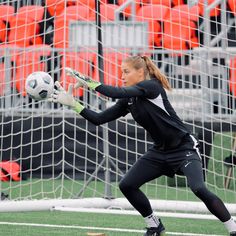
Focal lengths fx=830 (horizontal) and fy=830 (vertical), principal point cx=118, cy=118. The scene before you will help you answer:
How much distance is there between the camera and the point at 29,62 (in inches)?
480

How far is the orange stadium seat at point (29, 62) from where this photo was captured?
12.0 meters

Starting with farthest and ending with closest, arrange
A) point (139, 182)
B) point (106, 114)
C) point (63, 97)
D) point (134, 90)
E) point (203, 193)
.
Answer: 1. point (106, 114)
2. point (139, 182)
3. point (63, 97)
4. point (134, 90)
5. point (203, 193)

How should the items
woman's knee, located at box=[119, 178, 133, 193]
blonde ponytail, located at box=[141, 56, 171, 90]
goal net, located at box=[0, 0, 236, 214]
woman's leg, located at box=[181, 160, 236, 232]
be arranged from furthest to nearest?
goal net, located at box=[0, 0, 236, 214]
blonde ponytail, located at box=[141, 56, 171, 90]
woman's knee, located at box=[119, 178, 133, 193]
woman's leg, located at box=[181, 160, 236, 232]

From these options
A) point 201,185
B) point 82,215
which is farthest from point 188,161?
point 82,215

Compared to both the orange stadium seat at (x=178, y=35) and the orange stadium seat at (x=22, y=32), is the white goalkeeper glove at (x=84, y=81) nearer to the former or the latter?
the orange stadium seat at (x=178, y=35)

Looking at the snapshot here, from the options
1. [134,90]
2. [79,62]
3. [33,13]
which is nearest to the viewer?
[134,90]

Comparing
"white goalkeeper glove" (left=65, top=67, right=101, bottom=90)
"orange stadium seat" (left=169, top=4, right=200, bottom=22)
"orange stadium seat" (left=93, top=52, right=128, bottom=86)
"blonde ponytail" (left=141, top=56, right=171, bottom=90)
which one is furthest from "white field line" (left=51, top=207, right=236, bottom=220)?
"orange stadium seat" (left=169, top=4, right=200, bottom=22)

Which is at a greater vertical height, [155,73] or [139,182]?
[155,73]

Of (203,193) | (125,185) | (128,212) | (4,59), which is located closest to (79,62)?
(4,59)

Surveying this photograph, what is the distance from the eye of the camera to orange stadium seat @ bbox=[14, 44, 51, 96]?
39.3 feet

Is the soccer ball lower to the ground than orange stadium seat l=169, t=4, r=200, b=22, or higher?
lower

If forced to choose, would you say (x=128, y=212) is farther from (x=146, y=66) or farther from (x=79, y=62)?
(x=79, y=62)

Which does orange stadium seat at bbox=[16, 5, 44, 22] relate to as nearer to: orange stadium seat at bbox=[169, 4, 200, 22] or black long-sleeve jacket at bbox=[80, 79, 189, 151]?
orange stadium seat at bbox=[169, 4, 200, 22]

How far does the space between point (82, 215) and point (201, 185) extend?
8.47 feet
